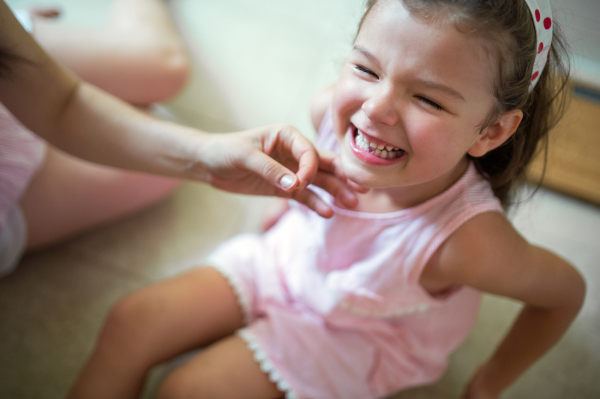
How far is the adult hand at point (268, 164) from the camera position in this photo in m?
0.56

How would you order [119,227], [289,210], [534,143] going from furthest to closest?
[119,227], [289,210], [534,143]

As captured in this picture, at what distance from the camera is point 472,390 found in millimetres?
798

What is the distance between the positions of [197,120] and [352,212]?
2.29ft

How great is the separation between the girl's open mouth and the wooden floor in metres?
0.71

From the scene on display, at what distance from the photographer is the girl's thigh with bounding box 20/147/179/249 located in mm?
862

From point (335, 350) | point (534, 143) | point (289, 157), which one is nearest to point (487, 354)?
point (335, 350)

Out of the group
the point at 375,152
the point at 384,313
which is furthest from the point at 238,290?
the point at 375,152

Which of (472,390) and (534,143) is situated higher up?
(534,143)

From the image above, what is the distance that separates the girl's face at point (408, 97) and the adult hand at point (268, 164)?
6cm

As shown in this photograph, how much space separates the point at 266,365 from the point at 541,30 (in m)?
0.59

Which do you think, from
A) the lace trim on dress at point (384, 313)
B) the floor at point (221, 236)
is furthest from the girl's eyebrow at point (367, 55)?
the lace trim on dress at point (384, 313)

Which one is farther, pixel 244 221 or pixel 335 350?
pixel 244 221

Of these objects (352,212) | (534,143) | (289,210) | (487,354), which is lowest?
(487,354)

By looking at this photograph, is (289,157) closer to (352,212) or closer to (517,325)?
(352,212)
